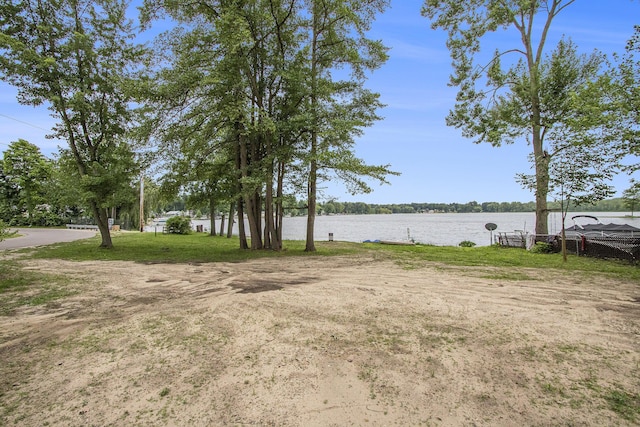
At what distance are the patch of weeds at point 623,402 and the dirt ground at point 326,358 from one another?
2cm

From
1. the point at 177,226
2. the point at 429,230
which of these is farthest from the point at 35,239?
the point at 429,230

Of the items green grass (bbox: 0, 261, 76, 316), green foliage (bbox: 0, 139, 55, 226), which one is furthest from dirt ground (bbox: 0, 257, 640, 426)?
green foliage (bbox: 0, 139, 55, 226)

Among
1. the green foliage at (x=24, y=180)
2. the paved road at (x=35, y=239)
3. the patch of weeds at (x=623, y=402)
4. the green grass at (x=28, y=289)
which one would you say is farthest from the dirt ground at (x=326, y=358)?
the green foliage at (x=24, y=180)

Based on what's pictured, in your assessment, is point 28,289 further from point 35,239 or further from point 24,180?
point 24,180

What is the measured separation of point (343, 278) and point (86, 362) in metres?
5.66

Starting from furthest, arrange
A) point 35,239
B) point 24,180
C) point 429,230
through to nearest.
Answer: point 429,230 < point 24,180 < point 35,239

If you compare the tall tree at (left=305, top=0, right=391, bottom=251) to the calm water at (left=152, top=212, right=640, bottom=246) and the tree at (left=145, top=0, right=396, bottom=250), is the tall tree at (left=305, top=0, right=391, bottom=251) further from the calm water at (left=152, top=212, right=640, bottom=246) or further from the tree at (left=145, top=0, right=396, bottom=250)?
the calm water at (left=152, top=212, right=640, bottom=246)

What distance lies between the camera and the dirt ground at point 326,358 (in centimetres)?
292

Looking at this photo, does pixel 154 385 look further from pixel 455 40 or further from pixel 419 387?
pixel 455 40

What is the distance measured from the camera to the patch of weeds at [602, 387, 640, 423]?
2.84 metres

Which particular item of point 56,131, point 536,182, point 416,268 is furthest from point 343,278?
point 56,131

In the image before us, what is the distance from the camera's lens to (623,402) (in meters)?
3.00

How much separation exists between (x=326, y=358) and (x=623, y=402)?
2745 mm

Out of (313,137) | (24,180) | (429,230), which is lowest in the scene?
(429,230)
